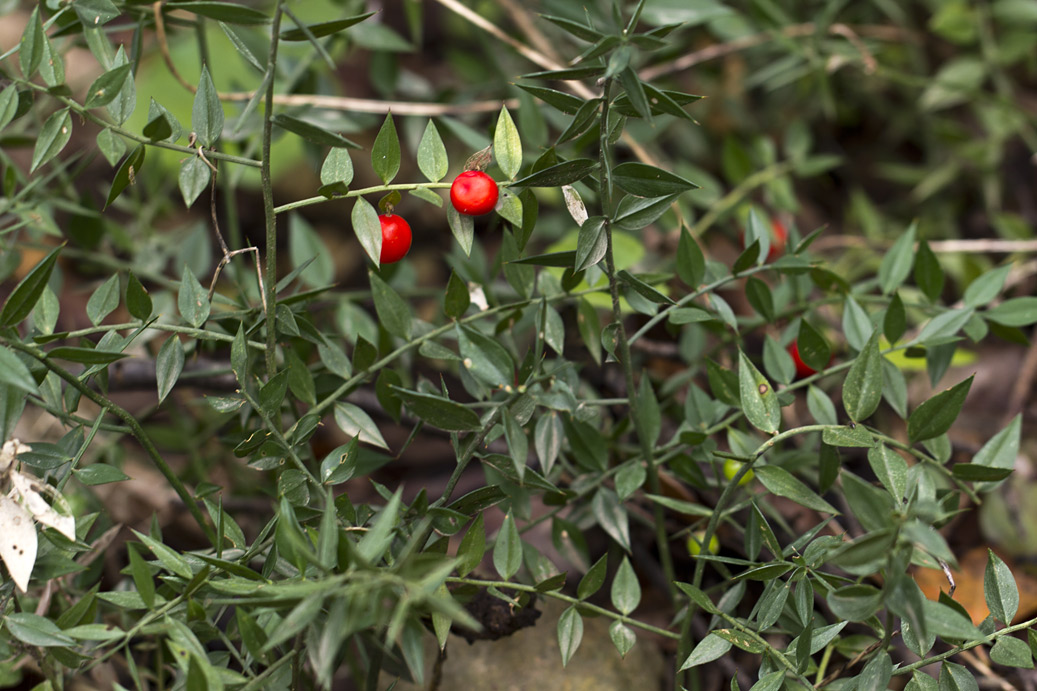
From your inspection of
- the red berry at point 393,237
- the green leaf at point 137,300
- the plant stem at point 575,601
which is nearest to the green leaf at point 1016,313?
the plant stem at point 575,601

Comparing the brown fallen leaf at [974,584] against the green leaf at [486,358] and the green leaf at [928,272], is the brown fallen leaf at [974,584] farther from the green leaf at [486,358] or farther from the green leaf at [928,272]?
the green leaf at [486,358]

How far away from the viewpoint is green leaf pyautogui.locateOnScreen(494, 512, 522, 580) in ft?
3.97

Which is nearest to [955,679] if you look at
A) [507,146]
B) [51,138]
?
[507,146]

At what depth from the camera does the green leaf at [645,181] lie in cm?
112

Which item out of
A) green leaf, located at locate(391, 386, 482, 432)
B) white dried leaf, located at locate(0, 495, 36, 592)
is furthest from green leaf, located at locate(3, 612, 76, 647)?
green leaf, located at locate(391, 386, 482, 432)

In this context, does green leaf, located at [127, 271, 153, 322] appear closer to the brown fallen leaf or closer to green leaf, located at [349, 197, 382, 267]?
green leaf, located at [349, 197, 382, 267]

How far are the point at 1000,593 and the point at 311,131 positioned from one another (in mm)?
1159

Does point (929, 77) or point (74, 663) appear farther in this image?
point (929, 77)

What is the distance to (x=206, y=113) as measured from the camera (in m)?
1.14

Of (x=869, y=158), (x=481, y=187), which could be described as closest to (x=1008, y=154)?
(x=869, y=158)

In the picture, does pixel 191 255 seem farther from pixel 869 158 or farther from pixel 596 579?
pixel 869 158

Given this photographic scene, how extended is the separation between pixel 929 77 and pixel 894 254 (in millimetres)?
1519

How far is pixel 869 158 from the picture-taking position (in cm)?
291

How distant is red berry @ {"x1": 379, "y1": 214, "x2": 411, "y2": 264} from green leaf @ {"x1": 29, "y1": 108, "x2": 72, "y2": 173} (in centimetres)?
47
